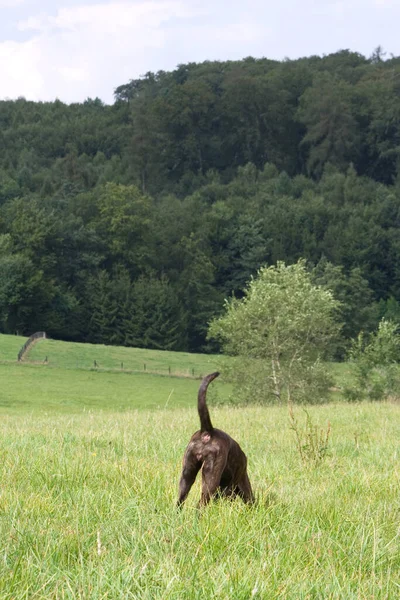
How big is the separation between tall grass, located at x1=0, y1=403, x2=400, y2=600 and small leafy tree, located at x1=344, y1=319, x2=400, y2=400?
35.3m

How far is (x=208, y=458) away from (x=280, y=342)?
41.9m

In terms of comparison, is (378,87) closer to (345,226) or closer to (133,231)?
(345,226)

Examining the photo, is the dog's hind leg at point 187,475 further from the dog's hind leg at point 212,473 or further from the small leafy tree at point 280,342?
the small leafy tree at point 280,342

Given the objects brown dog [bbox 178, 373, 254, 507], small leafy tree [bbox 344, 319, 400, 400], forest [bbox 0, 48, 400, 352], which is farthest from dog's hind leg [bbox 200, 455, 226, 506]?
forest [bbox 0, 48, 400, 352]

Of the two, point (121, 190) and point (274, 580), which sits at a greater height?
point (121, 190)

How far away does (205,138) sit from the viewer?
6998 inches

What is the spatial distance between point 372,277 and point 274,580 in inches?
4567

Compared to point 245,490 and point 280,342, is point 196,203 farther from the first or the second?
point 245,490

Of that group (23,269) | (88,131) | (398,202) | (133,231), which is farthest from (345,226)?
(88,131)

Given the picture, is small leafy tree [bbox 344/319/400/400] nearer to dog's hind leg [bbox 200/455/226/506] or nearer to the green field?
the green field

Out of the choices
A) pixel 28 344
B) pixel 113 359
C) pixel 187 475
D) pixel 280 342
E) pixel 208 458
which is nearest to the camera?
pixel 208 458

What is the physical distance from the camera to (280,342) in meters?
46.4

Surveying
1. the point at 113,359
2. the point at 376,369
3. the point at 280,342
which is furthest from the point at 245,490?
the point at 113,359

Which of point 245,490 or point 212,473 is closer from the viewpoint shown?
point 212,473
